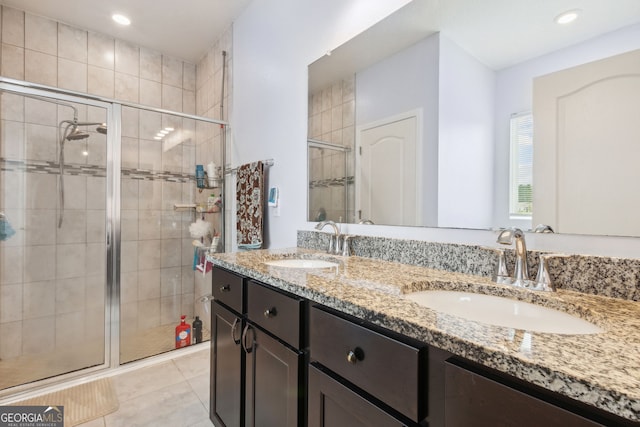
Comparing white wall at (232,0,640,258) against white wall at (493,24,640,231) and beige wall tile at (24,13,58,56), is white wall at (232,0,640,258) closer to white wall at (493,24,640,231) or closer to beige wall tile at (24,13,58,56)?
white wall at (493,24,640,231)

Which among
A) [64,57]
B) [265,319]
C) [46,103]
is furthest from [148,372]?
[64,57]

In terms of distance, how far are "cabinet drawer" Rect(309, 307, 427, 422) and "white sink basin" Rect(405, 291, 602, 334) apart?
22 cm

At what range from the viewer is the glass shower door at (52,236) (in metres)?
1.93

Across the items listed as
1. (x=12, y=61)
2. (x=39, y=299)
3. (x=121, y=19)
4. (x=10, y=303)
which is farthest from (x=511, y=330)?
(x=12, y=61)

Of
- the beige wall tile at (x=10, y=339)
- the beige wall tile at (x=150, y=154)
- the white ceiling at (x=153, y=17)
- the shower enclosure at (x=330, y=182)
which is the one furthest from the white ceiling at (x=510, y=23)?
the beige wall tile at (x=10, y=339)

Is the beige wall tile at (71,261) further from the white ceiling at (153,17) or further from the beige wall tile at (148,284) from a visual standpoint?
the white ceiling at (153,17)

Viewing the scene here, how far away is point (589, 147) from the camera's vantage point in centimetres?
82

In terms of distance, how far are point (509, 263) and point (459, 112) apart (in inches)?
21.3

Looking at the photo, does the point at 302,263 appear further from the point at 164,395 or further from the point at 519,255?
the point at 164,395

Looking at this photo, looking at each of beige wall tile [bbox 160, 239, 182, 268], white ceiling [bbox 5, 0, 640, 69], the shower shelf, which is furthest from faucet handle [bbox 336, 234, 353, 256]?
beige wall tile [bbox 160, 239, 182, 268]

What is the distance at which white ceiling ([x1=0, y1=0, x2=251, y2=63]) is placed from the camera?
2.29 metres

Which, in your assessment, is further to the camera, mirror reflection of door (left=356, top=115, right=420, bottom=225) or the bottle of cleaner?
the bottle of cleaner

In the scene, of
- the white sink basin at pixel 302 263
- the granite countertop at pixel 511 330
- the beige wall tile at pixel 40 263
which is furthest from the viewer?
the beige wall tile at pixel 40 263

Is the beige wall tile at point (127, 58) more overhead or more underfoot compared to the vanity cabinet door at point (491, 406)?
more overhead
